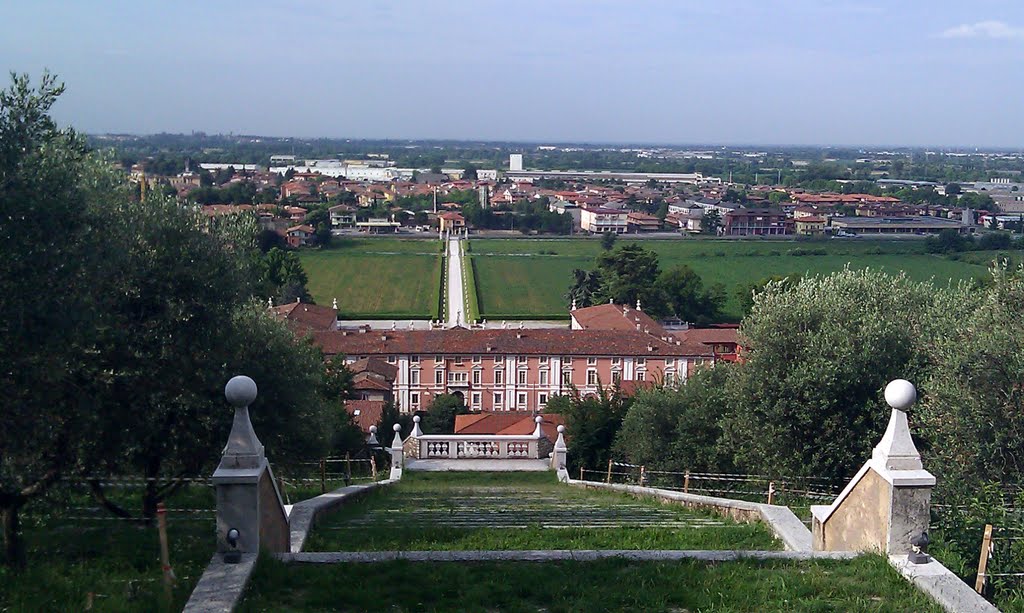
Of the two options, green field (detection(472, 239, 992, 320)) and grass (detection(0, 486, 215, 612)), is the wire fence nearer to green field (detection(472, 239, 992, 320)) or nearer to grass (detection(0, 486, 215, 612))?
grass (detection(0, 486, 215, 612))

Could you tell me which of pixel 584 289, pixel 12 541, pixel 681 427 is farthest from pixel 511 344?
pixel 12 541

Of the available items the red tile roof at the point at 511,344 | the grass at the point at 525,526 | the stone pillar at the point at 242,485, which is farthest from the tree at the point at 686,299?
the stone pillar at the point at 242,485

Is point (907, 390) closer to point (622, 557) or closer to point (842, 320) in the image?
point (622, 557)

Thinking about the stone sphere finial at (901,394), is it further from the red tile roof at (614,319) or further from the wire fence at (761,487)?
the red tile roof at (614,319)

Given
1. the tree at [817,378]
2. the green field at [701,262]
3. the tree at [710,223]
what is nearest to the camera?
the tree at [817,378]

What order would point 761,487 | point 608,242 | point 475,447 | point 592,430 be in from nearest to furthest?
1. point 761,487
2. point 475,447
3. point 592,430
4. point 608,242

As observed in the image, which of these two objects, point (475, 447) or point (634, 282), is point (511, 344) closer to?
point (634, 282)
